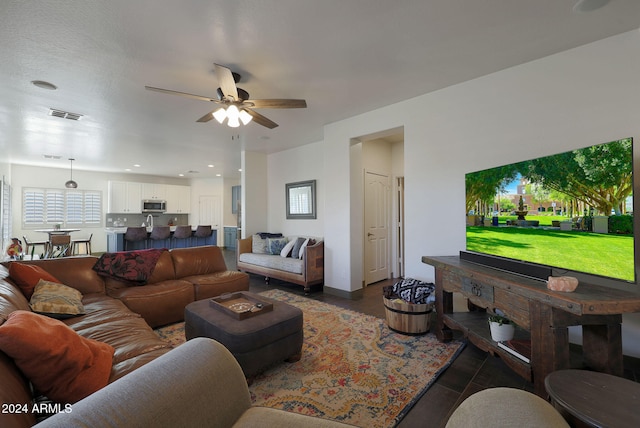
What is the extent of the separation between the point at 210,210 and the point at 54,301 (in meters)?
8.38

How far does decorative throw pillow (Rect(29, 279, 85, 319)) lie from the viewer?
2119 mm

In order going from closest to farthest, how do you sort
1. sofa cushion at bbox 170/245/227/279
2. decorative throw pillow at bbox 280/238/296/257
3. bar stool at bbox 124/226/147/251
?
sofa cushion at bbox 170/245/227/279
decorative throw pillow at bbox 280/238/296/257
bar stool at bbox 124/226/147/251

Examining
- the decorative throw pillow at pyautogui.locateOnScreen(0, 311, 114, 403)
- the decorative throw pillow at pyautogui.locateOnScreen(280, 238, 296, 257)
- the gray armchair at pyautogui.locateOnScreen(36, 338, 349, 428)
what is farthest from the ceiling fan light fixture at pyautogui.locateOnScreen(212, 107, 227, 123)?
the decorative throw pillow at pyautogui.locateOnScreen(280, 238, 296, 257)

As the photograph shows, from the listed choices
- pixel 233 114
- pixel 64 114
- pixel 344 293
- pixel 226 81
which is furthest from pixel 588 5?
pixel 64 114

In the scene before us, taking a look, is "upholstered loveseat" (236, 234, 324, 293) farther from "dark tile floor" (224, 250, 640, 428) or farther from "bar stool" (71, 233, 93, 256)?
"bar stool" (71, 233, 93, 256)

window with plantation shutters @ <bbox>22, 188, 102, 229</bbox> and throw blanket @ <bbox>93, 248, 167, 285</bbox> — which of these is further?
window with plantation shutters @ <bbox>22, 188, 102, 229</bbox>

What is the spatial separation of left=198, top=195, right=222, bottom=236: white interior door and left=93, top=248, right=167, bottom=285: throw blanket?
274 inches

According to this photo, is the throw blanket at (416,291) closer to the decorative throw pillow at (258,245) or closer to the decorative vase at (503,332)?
the decorative vase at (503,332)

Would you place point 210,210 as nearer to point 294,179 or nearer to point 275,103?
point 294,179

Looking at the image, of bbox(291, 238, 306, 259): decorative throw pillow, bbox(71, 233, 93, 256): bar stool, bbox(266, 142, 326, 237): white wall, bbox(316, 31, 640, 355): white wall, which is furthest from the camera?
bbox(71, 233, 93, 256): bar stool

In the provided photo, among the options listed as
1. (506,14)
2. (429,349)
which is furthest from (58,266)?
(506,14)

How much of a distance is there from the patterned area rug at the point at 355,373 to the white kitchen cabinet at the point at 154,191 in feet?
26.1

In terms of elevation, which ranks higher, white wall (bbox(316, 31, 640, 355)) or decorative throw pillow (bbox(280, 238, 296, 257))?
white wall (bbox(316, 31, 640, 355))

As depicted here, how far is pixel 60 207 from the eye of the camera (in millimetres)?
8234
